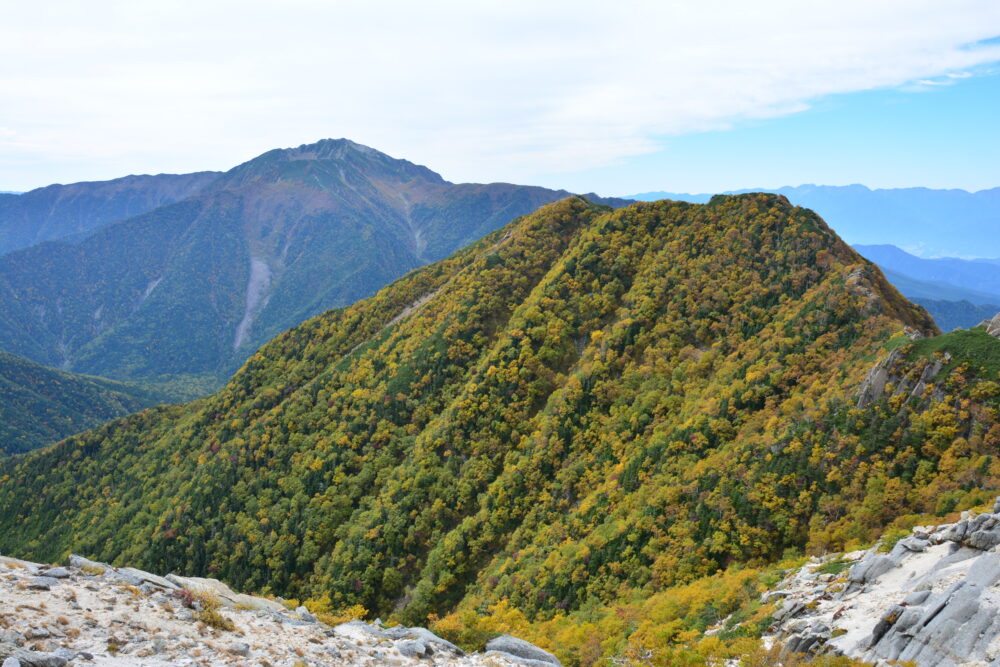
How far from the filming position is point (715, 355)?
247 ft

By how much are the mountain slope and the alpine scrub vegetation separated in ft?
1.31

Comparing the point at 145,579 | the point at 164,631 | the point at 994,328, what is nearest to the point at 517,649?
the point at 164,631

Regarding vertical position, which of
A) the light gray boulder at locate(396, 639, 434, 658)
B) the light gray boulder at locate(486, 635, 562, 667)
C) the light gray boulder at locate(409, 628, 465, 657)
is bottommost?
the light gray boulder at locate(486, 635, 562, 667)

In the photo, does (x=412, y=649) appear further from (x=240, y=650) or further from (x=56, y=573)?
(x=56, y=573)

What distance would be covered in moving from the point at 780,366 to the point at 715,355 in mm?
11932

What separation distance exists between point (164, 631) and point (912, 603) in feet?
123

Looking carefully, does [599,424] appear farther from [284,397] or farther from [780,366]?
[284,397]

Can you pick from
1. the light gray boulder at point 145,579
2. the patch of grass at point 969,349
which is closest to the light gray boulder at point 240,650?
the light gray boulder at point 145,579

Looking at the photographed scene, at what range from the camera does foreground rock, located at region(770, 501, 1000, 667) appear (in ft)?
78.0

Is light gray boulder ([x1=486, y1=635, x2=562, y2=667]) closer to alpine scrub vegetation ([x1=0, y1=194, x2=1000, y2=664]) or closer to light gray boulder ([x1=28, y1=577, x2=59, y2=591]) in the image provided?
alpine scrub vegetation ([x1=0, y1=194, x2=1000, y2=664])

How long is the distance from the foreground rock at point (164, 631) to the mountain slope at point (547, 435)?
30.7 metres

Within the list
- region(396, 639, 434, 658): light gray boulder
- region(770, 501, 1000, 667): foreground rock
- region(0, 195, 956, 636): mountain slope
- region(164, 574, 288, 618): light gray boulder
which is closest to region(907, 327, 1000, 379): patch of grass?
region(0, 195, 956, 636): mountain slope

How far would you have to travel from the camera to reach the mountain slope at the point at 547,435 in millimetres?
55875

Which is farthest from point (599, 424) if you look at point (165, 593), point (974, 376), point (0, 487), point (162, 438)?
point (0, 487)
